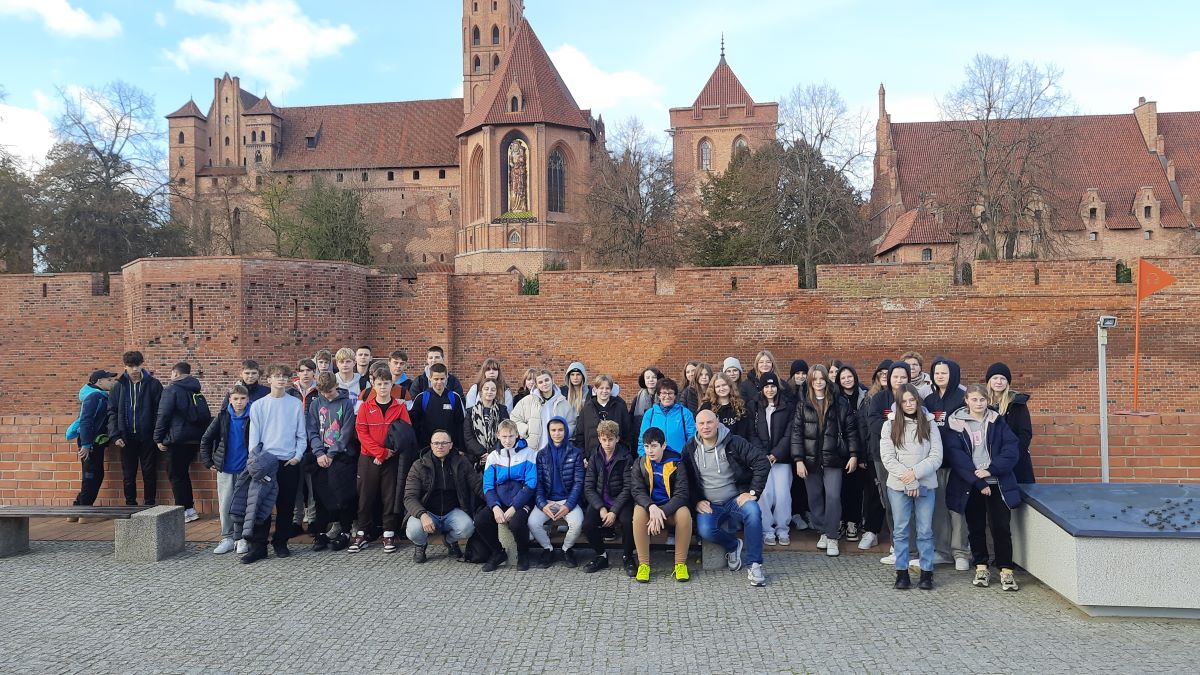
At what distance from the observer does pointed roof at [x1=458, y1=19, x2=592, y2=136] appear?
41375mm

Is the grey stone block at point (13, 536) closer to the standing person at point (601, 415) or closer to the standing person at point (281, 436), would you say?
the standing person at point (281, 436)

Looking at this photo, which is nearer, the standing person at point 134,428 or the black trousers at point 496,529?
the black trousers at point 496,529

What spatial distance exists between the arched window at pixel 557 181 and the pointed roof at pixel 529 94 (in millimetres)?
1894

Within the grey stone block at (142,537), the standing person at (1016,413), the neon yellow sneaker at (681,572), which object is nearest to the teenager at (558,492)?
the neon yellow sneaker at (681,572)

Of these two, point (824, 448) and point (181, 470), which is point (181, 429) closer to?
point (181, 470)

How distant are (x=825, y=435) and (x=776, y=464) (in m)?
0.48

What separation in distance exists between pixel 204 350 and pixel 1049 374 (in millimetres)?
16594

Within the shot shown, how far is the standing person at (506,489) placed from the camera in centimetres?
625

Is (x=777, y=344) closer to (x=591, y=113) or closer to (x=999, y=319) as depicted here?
(x=999, y=319)

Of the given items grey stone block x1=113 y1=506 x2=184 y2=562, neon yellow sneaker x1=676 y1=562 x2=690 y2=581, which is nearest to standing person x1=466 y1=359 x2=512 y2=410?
neon yellow sneaker x1=676 y1=562 x2=690 y2=581

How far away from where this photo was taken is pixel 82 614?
5234mm

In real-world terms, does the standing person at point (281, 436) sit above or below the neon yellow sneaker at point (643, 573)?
above

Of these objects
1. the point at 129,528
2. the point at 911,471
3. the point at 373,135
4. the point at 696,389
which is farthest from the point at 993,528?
the point at 373,135

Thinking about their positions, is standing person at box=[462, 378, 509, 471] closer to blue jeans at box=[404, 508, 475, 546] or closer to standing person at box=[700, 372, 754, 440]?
blue jeans at box=[404, 508, 475, 546]
